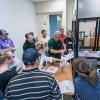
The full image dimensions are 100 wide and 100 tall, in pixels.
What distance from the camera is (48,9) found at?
6.38 metres

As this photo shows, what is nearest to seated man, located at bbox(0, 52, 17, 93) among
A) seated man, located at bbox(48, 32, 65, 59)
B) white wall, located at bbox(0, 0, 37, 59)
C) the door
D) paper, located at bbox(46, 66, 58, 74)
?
paper, located at bbox(46, 66, 58, 74)

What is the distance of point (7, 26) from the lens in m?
3.94

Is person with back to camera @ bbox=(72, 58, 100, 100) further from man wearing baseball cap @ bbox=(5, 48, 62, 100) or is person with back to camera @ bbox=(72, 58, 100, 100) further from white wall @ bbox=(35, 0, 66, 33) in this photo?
white wall @ bbox=(35, 0, 66, 33)

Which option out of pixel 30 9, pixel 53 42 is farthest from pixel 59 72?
pixel 30 9

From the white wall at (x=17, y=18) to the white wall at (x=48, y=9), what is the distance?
443mm

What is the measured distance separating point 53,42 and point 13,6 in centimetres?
234

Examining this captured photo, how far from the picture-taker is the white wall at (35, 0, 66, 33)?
619 cm

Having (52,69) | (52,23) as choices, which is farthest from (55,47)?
(52,23)

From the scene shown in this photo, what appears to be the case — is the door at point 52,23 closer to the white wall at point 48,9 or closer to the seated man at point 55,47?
the white wall at point 48,9

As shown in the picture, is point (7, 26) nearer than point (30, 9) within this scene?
Yes

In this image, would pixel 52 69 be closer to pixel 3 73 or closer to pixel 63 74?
pixel 63 74

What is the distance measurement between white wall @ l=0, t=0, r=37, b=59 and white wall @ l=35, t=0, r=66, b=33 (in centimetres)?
44

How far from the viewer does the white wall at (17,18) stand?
385 centimetres

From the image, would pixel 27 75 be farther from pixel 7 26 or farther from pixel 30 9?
pixel 30 9
